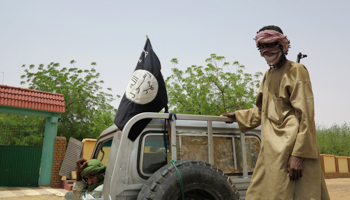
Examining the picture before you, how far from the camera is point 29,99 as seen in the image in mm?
11852

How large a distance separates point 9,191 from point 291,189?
11.3 meters

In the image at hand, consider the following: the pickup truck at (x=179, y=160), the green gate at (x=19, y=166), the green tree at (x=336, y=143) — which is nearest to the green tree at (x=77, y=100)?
the green gate at (x=19, y=166)

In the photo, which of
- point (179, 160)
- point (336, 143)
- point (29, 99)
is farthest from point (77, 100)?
point (336, 143)

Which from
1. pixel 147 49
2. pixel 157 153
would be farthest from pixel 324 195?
pixel 147 49

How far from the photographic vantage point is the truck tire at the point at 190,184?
276cm

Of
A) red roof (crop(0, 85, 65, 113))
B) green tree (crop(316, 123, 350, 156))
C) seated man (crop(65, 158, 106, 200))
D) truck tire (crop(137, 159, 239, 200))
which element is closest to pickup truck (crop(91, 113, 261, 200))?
truck tire (crop(137, 159, 239, 200))

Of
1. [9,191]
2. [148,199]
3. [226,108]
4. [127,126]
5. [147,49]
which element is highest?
[226,108]

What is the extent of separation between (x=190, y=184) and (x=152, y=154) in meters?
0.55

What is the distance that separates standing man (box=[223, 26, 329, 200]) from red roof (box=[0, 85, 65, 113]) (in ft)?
36.1

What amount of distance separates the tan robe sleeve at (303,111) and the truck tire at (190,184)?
97 centimetres

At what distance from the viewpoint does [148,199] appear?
8.95ft

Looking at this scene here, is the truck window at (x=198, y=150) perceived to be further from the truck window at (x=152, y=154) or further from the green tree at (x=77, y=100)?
the green tree at (x=77, y=100)

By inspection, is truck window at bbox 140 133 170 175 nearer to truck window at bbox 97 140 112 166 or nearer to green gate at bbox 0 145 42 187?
truck window at bbox 97 140 112 166

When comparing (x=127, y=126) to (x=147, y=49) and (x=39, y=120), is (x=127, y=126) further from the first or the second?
(x=39, y=120)
